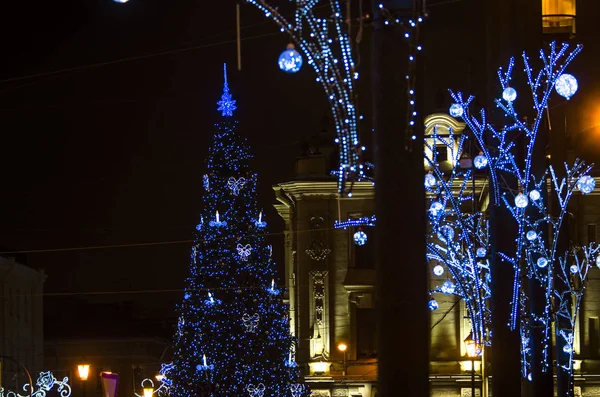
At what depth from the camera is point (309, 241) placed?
4794 centimetres

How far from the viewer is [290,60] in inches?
324

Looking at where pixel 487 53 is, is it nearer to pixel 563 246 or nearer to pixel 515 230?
pixel 515 230

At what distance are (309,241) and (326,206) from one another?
146 cm

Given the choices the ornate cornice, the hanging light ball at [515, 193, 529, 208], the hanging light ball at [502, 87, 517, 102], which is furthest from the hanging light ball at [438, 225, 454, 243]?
the ornate cornice

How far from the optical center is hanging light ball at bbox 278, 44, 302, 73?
8219 millimetres

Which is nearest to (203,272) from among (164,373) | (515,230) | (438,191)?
(164,373)

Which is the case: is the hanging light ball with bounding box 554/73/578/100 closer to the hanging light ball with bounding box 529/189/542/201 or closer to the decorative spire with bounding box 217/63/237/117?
the hanging light ball with bounding box 529/189/542/201

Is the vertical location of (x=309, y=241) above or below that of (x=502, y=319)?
above

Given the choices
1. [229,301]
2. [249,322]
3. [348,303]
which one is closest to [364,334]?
[348,303]

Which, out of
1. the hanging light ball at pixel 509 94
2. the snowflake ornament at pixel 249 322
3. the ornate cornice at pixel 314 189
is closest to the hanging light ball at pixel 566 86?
the hanging light ball at pixel 509 94

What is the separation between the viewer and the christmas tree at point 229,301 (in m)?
37.6

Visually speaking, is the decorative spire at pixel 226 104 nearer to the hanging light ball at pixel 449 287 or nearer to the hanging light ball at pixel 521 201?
the hanging light ball at pixel 449 287

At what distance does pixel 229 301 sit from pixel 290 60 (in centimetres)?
2982

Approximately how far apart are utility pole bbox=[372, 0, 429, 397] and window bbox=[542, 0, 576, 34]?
10619mm
